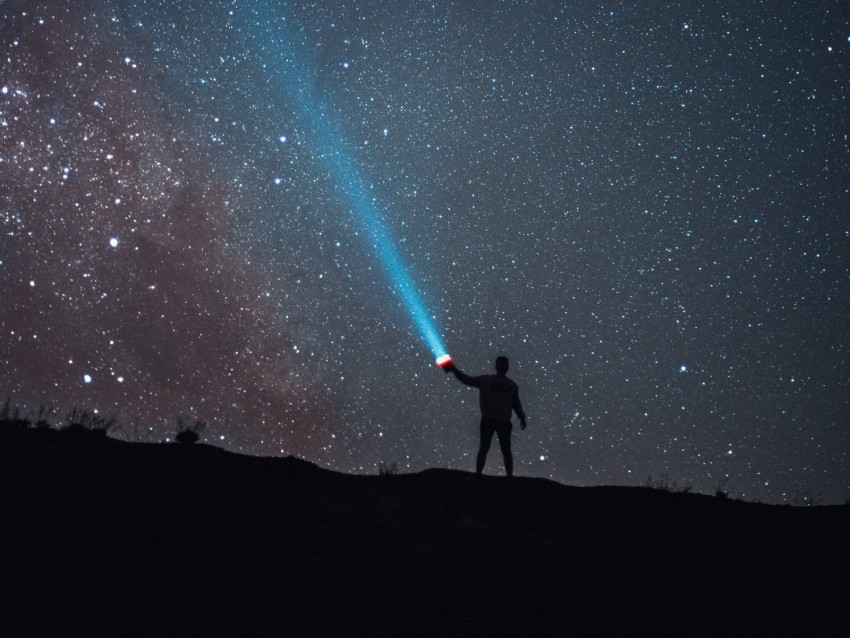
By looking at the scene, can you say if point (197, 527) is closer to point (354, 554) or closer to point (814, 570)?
point (354, 554)

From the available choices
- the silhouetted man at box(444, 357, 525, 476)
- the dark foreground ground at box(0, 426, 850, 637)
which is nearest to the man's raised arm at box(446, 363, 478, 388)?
the silhouetted man at box(444, 357, 525, 476)

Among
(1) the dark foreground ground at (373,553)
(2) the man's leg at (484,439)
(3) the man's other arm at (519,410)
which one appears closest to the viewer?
(1) the dark foreground ground at (373,553)

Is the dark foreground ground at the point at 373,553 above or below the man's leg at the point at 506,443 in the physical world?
below

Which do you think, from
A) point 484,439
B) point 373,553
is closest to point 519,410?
point 484,439

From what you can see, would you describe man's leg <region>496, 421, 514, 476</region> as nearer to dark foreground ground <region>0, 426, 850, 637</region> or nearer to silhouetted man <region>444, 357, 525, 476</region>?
silhouetted man <region>444, 357, 525, 476</region>

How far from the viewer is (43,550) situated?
5.11 m

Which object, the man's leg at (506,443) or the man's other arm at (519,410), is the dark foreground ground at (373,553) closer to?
the man's leg at (506,443)

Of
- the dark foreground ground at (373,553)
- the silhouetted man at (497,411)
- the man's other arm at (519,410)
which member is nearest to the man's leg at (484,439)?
the silhouetted man at (497,411)

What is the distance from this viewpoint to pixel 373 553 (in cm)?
620

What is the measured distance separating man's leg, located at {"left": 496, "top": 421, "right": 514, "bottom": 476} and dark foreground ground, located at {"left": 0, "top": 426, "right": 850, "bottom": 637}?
65 cm

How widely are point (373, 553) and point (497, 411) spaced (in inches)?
136

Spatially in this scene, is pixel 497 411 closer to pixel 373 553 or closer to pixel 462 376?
pixel 462 376

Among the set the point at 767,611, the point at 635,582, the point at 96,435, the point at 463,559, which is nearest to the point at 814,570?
the point at 767,611

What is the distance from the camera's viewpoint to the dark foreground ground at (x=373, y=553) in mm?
4727
